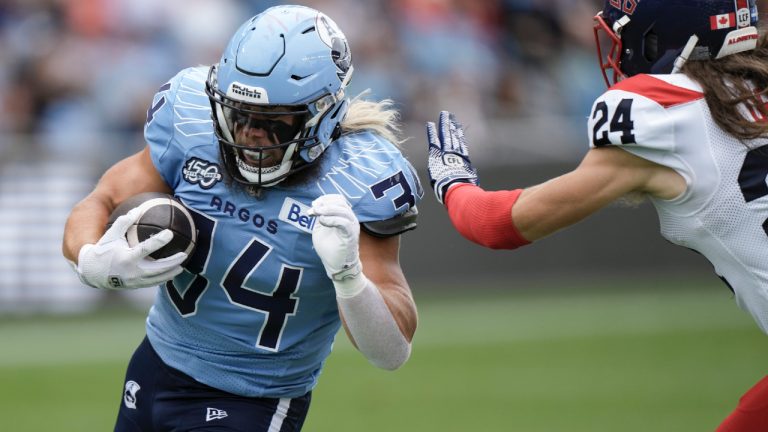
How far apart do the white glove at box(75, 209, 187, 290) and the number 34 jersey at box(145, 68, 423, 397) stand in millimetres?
218

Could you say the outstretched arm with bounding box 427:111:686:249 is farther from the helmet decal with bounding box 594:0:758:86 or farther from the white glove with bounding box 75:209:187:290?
the white glove with bounding box 75:209:187:290

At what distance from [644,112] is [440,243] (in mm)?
6933

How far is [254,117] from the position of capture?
12.2ft

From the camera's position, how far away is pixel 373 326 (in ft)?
11.9

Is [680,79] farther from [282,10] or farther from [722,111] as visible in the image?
[282,10]

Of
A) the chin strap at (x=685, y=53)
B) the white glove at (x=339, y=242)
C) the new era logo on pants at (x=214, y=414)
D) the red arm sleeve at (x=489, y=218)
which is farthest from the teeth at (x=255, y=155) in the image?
the chin strap at (x=685, y=53)

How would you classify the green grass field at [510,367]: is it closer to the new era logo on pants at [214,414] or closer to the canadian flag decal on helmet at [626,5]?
the new era logo on pants at [214,414]

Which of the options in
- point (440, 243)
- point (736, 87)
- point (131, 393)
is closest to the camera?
point (736, 87)

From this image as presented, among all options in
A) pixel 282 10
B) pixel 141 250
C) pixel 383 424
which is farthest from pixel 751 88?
pixel 383 424

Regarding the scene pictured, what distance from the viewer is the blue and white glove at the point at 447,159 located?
3.89 metres

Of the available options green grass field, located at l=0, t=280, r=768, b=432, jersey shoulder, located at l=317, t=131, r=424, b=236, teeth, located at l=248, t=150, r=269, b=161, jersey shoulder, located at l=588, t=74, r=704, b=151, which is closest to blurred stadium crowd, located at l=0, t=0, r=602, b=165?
green grass field, located at l=0, t=280, r=768, b=432

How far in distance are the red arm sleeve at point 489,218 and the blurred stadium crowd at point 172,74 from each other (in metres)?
6.44

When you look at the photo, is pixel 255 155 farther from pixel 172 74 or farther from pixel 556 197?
pixel 172 74

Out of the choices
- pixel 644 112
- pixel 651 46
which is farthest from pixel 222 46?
pixel 644 112
